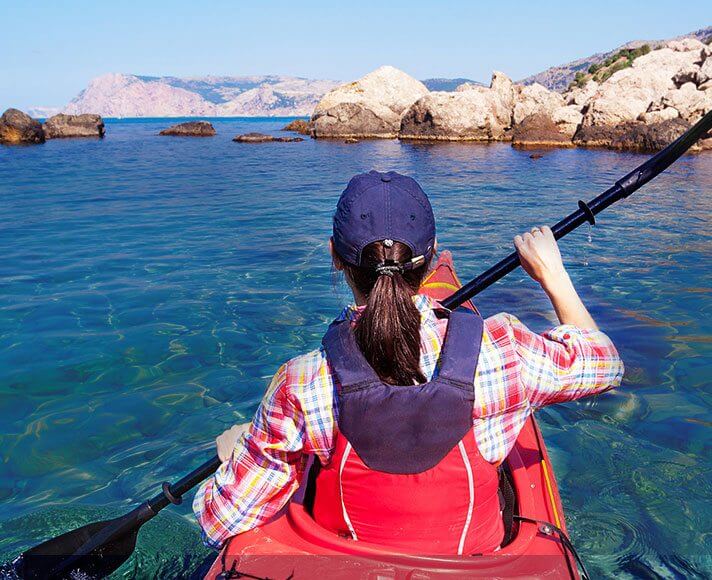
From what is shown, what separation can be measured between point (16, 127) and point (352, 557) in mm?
39690

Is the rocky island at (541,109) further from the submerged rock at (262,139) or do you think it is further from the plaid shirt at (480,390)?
the plaid shirt at (480,390)

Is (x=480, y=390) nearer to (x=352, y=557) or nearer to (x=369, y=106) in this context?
(x=352, y=557)

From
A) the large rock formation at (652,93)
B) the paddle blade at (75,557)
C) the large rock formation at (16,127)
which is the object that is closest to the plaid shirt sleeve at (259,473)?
the paddle blade at (75,557)

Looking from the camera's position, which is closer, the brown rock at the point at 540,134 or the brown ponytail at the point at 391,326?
the brown ponytail at the point at 391,326

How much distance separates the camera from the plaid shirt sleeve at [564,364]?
1.63 meters

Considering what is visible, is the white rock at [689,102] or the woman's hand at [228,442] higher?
the white rock at [689,102]

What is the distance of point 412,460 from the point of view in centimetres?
159

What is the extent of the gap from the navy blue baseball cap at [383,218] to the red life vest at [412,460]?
0.20 m

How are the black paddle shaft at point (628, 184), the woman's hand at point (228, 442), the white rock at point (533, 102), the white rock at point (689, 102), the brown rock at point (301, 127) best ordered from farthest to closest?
the brown rock at point (301, 127), the white rock at point (533, 102), the white rock at point (689, 102), the black paddle shaft at point (628, 184), the woman's hand at point (228, 442)

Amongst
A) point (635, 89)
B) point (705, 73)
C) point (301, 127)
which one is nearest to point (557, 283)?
point (635, 89)

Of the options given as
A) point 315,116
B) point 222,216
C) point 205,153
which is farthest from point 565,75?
point 222,216

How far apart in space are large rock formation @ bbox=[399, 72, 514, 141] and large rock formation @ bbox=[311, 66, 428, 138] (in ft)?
10.7

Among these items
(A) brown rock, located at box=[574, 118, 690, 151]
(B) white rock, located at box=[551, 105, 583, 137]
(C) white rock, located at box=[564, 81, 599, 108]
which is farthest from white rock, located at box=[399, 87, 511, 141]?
(A) brown rock, located at box=[574, 118, 690, 151]

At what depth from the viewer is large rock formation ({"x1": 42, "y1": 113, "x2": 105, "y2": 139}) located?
A: 1633 inches
